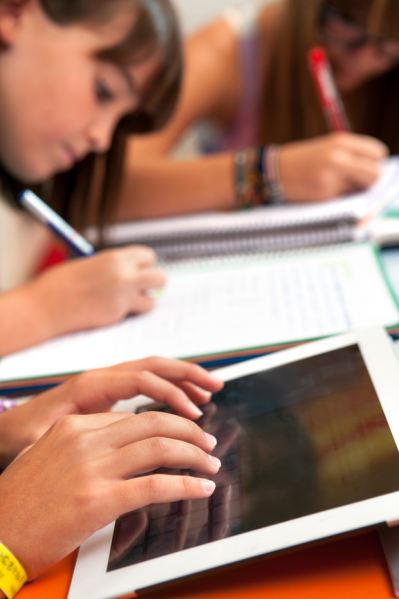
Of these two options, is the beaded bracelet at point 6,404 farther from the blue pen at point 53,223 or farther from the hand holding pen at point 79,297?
the blue pen at point 53,223

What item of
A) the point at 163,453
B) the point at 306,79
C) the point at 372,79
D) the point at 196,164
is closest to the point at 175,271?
the point at 196,164

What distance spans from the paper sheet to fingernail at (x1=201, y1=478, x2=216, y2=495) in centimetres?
19

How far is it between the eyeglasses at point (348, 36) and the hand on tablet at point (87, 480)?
0.89 m

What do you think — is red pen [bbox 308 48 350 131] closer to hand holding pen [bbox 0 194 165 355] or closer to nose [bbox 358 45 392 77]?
nose [bbox 358 45 392 77]

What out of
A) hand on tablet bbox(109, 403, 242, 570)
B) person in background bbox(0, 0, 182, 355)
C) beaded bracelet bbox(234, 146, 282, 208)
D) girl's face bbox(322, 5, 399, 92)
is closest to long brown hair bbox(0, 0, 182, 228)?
person in background bbox(0, 0, 182, 355)

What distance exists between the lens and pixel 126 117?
978 mm

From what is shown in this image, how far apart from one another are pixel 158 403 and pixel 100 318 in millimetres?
193

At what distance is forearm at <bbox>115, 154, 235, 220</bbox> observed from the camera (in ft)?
3.07

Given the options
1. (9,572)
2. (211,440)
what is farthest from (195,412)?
(9,572)

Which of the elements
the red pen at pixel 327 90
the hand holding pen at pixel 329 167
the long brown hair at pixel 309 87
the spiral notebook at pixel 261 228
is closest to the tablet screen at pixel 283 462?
the spiral notebook at pixel 261 228

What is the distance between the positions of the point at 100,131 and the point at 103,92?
0.05 meters

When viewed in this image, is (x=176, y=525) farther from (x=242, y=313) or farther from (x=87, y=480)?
(x=242, y=313)

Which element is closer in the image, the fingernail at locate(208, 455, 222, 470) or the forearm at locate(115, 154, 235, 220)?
the fingernail at locate(208, 455, 222, 470)

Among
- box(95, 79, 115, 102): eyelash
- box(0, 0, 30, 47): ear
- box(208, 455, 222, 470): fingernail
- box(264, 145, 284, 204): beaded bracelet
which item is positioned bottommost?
box(264, 145, 284, 204): beaded bracelet
